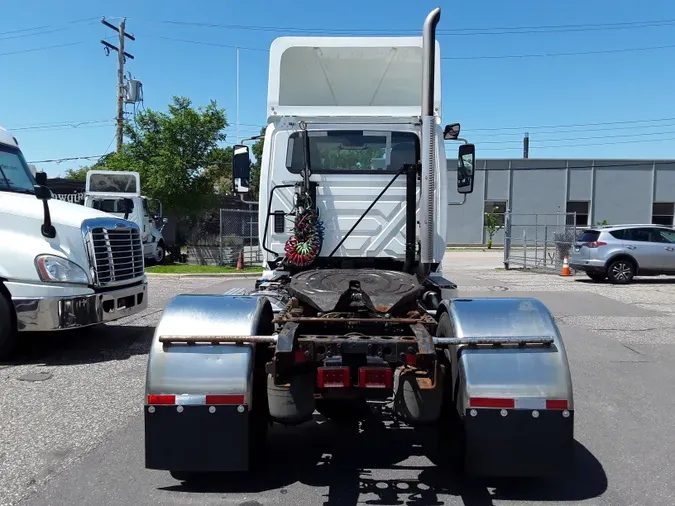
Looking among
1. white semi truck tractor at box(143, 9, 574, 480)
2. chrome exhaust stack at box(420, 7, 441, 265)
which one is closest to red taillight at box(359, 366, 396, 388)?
white semi truck tractor at box(143, 9, 574, 480)

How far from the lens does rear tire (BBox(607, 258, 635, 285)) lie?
17109 mm

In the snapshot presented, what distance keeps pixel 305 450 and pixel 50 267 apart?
4.43 meters

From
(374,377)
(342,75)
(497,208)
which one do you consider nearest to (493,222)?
(497,208)

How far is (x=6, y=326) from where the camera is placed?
719 cm

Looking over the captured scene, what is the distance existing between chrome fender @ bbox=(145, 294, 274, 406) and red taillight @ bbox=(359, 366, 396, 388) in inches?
27.7

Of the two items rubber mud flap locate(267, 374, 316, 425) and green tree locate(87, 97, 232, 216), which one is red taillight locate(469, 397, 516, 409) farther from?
green tree locate(87, 97, 232, 216)

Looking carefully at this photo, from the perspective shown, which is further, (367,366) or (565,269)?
(565,269)

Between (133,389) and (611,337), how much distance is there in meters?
7.34

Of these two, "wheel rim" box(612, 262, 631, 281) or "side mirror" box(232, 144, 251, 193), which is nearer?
"side mirror" box(232, 144, 251, 193)

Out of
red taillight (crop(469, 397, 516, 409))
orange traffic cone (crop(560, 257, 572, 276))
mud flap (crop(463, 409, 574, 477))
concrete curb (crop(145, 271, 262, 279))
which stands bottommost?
concrete curb (crop(145, 271, 262, 279))

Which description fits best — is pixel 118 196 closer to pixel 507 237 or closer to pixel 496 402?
pixel 507 237

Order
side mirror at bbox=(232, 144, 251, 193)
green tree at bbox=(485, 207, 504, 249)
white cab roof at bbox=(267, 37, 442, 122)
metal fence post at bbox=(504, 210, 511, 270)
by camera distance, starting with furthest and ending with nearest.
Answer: green tree at bbox=(485, 207, 504, 249)
metal fence post at bbox=(504, 210, 511, 270)
side mirror at bbox=(232, 144, 251, 193)
white cab roof at bbox=(267, 37, 442, 122)

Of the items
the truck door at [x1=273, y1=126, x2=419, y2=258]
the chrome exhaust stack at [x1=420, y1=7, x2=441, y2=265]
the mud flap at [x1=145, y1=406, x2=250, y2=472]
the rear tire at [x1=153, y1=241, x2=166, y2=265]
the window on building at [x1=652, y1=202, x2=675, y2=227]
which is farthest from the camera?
the window on building at [x1=652, y1=202, x2=675, y2=227]

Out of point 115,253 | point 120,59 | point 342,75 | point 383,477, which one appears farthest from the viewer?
point 120,59
